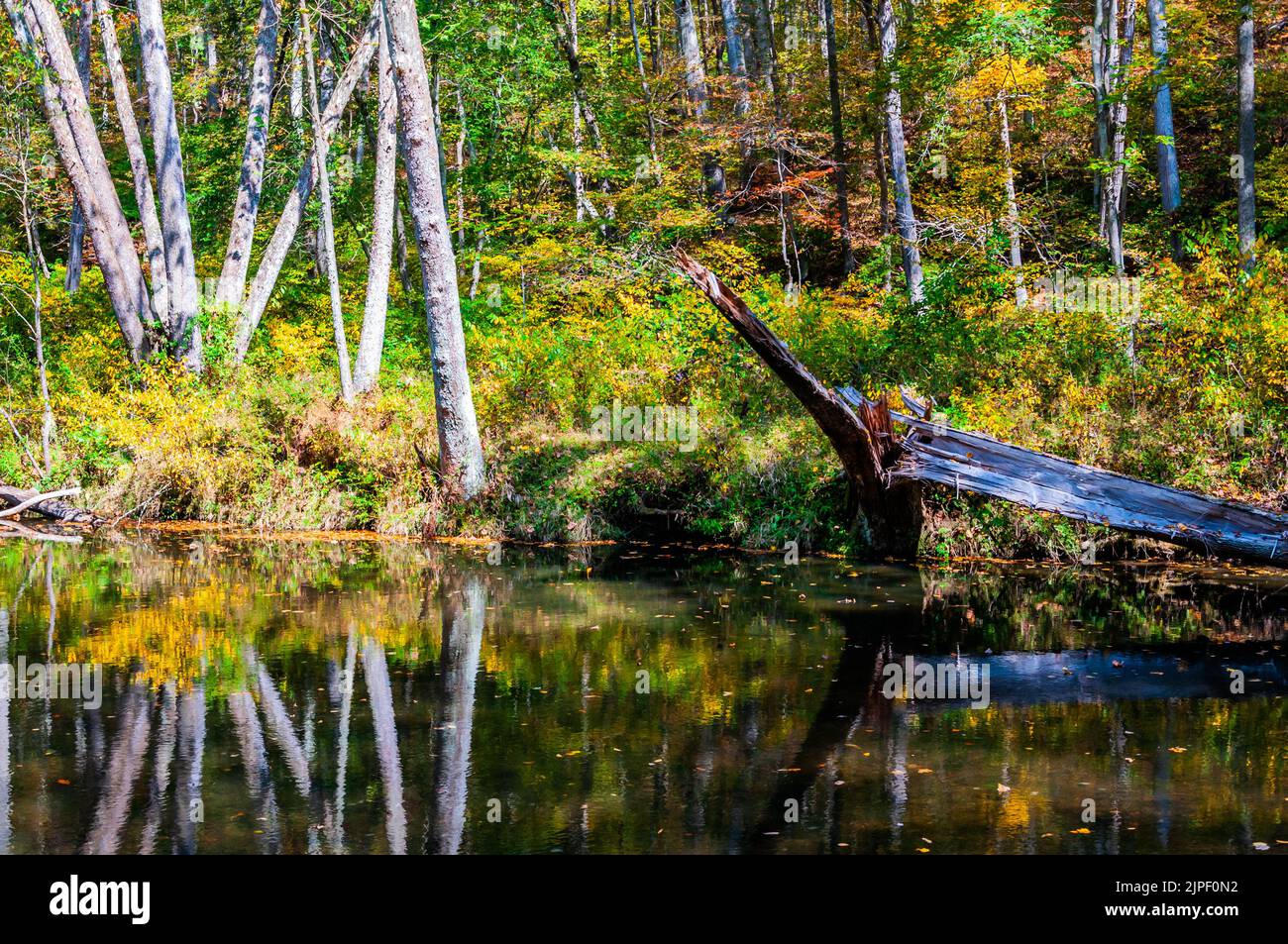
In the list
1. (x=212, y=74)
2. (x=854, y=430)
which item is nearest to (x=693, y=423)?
(x=854, y=430)

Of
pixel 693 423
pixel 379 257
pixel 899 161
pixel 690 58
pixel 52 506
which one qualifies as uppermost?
pixel 690 58

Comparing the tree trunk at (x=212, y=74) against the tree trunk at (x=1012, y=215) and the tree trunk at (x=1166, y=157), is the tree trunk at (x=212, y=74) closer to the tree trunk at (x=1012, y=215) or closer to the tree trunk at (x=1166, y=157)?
the tree trunk at (x=1012, y=215)

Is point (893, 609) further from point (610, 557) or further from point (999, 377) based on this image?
point (999, 377)

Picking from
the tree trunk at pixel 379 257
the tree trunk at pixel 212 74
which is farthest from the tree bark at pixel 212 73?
the tree trunk at pixel 379 257

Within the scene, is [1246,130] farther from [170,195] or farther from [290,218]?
[170,195]

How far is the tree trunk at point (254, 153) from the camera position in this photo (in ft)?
65.0

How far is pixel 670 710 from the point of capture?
749 cm

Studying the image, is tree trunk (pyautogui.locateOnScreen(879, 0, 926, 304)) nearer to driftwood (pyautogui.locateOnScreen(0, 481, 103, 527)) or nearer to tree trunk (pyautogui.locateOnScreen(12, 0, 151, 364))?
tree trunk (pyautogui.locateOnScreen(12, 0, 151, 364))

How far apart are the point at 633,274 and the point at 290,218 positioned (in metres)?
6.44

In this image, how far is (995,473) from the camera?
12.0m

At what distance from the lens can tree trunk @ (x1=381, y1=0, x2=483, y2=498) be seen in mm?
14719

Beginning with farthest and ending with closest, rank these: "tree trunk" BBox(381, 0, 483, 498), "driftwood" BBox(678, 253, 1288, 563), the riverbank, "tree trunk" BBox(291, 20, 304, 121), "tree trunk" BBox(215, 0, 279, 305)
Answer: "tree trunk" BBox(291, 20, 304, 121) < "tree trunk" BBox(215, 0, 279, 305) < "tree trunk" BBox(381, 0, 483, 498) < the riverbank < "driftwood" BBox(678, 253, 1288, 563)

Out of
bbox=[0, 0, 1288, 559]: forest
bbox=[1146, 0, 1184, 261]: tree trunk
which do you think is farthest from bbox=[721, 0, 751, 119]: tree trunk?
→ bbox=[1146, 0, 1184, 261]: tree trunk

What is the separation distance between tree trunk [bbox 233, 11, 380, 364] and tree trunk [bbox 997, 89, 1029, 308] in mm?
11160
